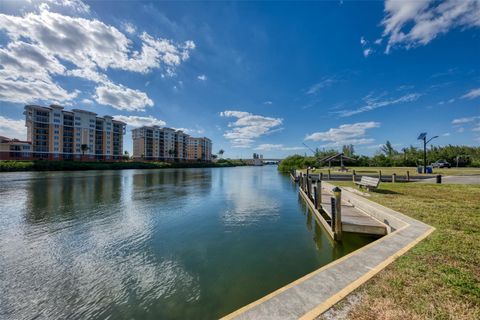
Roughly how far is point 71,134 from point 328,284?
8621 centimetres

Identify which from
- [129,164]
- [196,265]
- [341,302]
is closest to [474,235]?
[341,302]

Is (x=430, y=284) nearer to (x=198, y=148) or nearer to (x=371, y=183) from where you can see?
(x=371, y=183)

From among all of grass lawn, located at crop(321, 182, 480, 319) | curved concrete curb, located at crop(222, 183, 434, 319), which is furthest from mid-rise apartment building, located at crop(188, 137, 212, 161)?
grass lawn, located at crop(321, 182, 480, 319)

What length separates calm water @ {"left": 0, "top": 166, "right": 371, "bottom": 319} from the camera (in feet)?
14.2

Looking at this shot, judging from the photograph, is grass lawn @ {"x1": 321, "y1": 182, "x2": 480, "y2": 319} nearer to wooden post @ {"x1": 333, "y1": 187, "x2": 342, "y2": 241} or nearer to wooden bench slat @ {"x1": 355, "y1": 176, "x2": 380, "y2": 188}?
wooden post @ {"x1": 333, "y1": 187, "x2": 342, "y2": 241}

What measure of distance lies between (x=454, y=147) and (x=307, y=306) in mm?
89609

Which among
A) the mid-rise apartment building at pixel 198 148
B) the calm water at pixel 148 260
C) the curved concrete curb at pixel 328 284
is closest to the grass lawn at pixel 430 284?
the curved concrete curb at pixel 328 284

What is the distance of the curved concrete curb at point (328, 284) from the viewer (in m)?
2.77

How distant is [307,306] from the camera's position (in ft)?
9.33

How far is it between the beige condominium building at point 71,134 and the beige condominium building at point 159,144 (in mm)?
13038

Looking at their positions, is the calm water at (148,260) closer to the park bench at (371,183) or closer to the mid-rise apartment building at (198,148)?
the park bench at (371,183)

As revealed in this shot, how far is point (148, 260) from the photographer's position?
20.6 feet

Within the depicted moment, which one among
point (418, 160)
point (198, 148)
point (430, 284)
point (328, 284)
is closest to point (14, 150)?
point (198, 148)

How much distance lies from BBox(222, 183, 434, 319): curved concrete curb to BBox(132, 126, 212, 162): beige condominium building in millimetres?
97417
